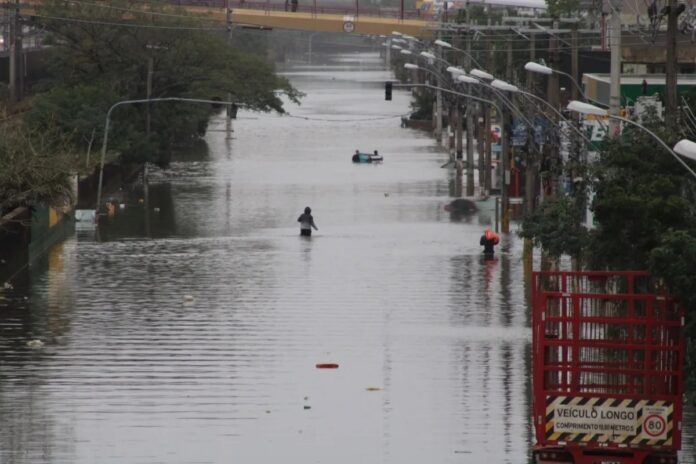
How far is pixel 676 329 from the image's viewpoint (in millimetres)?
23109

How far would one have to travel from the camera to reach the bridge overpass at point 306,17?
12544 cm

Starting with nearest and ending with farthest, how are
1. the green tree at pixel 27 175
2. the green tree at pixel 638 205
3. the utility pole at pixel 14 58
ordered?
the green tree at pixel 638 205 < the green tree at pixel 27 175 < the utility pole at pixel 14 58

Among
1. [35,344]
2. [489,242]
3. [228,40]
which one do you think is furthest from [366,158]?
[35,344]

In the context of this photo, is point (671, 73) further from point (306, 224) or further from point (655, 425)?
point (306, 224)

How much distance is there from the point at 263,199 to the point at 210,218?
27.8ft

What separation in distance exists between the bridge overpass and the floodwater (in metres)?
43.7

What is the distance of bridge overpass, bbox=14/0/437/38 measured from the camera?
125m

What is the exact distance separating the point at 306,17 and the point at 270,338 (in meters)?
87.5

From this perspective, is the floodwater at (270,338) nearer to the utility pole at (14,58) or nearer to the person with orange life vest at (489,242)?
the person with orange life vest at (489,242)

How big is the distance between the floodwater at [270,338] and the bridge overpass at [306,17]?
43.7m

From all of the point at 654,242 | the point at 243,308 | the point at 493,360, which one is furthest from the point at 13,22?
the point at 654,242

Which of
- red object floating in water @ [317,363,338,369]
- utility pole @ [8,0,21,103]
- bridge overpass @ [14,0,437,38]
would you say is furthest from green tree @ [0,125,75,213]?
bridge overpass @ [14,0,437,38]

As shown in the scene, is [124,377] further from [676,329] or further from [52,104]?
[52,104]

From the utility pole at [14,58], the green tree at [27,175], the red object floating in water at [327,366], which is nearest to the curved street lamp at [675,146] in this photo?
the red object floating in water at [327,366]
